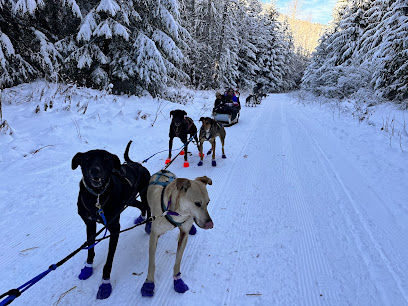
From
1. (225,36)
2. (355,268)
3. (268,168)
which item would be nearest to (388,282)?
(355,268)

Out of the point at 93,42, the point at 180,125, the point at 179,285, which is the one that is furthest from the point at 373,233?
the point at 93,42

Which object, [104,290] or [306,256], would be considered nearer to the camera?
[104,290]

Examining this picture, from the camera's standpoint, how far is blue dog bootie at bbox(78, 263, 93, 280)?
2.51m

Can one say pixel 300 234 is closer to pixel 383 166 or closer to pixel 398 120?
pixel 383 166

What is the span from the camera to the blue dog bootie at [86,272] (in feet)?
8.24

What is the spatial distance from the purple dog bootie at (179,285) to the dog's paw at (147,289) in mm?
248

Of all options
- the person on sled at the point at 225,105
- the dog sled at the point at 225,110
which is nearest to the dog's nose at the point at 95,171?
the dog sled at the point at 225,110

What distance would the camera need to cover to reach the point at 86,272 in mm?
2521

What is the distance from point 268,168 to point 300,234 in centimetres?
260

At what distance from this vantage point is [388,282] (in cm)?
267

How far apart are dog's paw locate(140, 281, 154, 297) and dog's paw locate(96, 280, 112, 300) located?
0.34 m

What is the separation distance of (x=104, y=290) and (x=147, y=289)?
1.44ft

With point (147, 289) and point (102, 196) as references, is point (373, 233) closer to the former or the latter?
point (147, 289)

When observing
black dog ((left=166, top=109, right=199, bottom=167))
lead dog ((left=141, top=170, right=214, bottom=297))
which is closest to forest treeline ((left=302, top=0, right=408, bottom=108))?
black dog ((left=166, top=109, right=199, bottom=167))
